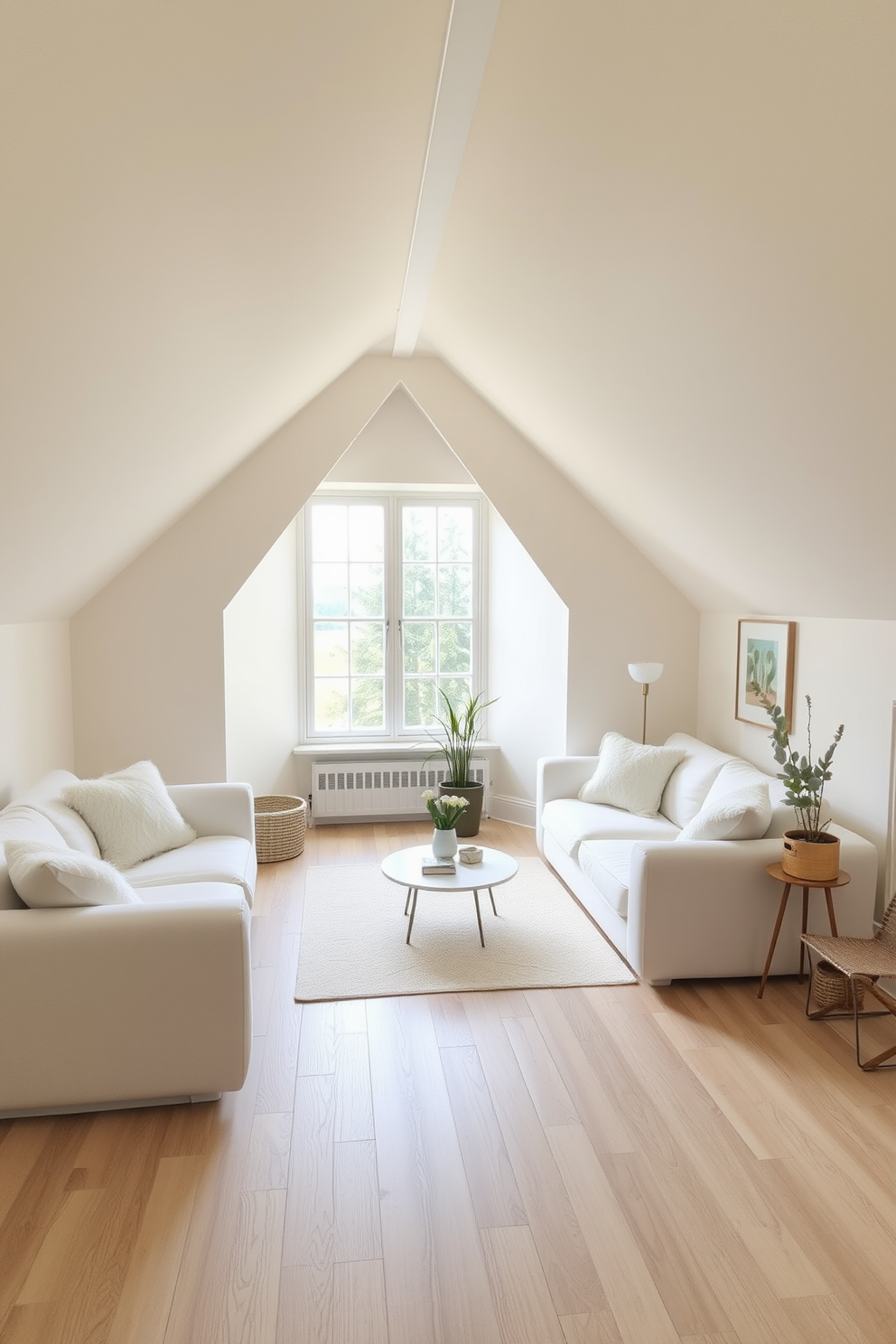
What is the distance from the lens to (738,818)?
3715 mm

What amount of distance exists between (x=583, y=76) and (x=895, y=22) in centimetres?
84

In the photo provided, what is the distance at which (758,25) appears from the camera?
64.0 inches

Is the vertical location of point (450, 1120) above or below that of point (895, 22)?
below

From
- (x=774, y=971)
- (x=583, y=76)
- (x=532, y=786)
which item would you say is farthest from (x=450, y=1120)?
(x=532, y=786)

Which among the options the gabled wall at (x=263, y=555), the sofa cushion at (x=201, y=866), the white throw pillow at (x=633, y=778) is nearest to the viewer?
the sofa cushion at (x=201, y=866)

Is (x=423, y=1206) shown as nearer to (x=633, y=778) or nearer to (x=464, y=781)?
(x=633, y=778)

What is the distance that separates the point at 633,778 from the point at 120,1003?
122 inches

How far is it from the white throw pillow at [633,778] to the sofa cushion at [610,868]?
0.52 metres

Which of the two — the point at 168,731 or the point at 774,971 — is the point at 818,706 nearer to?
the point at 774,971

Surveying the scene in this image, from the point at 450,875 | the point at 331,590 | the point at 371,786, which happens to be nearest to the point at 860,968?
the point at 450,875

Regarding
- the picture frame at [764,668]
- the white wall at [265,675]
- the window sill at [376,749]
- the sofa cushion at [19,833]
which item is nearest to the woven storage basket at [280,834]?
Result: the white wall at [265,675]

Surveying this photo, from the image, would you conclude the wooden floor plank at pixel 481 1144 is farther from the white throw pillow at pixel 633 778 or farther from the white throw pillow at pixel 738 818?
the white throw pillow at pixel 633 778

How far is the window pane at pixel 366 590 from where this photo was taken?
650 cm

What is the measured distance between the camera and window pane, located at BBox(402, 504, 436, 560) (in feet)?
21.4
